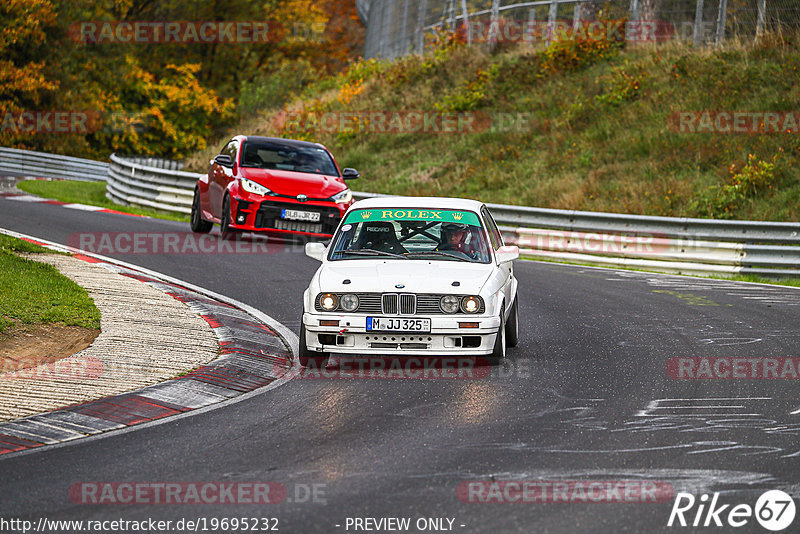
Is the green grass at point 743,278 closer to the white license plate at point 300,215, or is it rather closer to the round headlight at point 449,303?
the white license plate at point 300,215

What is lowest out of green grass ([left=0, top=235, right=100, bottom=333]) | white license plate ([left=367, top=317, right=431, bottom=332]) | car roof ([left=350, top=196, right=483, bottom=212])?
green grass ([left=0, top=235, right=100, bottom=333])

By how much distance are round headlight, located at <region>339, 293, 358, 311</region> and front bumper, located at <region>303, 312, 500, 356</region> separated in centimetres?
10

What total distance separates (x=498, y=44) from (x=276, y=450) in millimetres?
29414

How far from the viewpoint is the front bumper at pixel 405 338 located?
28.0 feet

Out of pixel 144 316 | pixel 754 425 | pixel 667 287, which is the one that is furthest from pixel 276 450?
pixel 667 287

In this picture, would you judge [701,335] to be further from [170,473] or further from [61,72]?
[61,72]

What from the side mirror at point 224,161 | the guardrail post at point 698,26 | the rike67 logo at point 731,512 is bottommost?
the rike67 logo at point 731,512

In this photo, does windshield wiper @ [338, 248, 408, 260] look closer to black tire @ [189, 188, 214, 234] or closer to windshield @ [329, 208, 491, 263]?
windshield @ [329, 208, 491, 263]

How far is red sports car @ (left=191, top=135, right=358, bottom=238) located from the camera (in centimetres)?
1652

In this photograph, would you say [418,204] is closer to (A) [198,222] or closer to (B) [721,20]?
(A) [198,222]

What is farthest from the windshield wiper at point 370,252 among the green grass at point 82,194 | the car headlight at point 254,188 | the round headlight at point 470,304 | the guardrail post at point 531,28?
the guardrail post at point 531,28

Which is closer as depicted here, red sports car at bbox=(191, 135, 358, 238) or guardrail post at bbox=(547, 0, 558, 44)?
red sports car at bbox=(191, 135, 358, 238)

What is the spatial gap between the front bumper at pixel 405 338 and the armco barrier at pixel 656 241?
9.61m

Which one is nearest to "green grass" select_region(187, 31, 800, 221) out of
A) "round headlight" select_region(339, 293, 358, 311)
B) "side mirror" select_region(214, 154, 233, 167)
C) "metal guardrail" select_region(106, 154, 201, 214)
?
"metal guardrail" select_region(106, 154, 201, 214)
